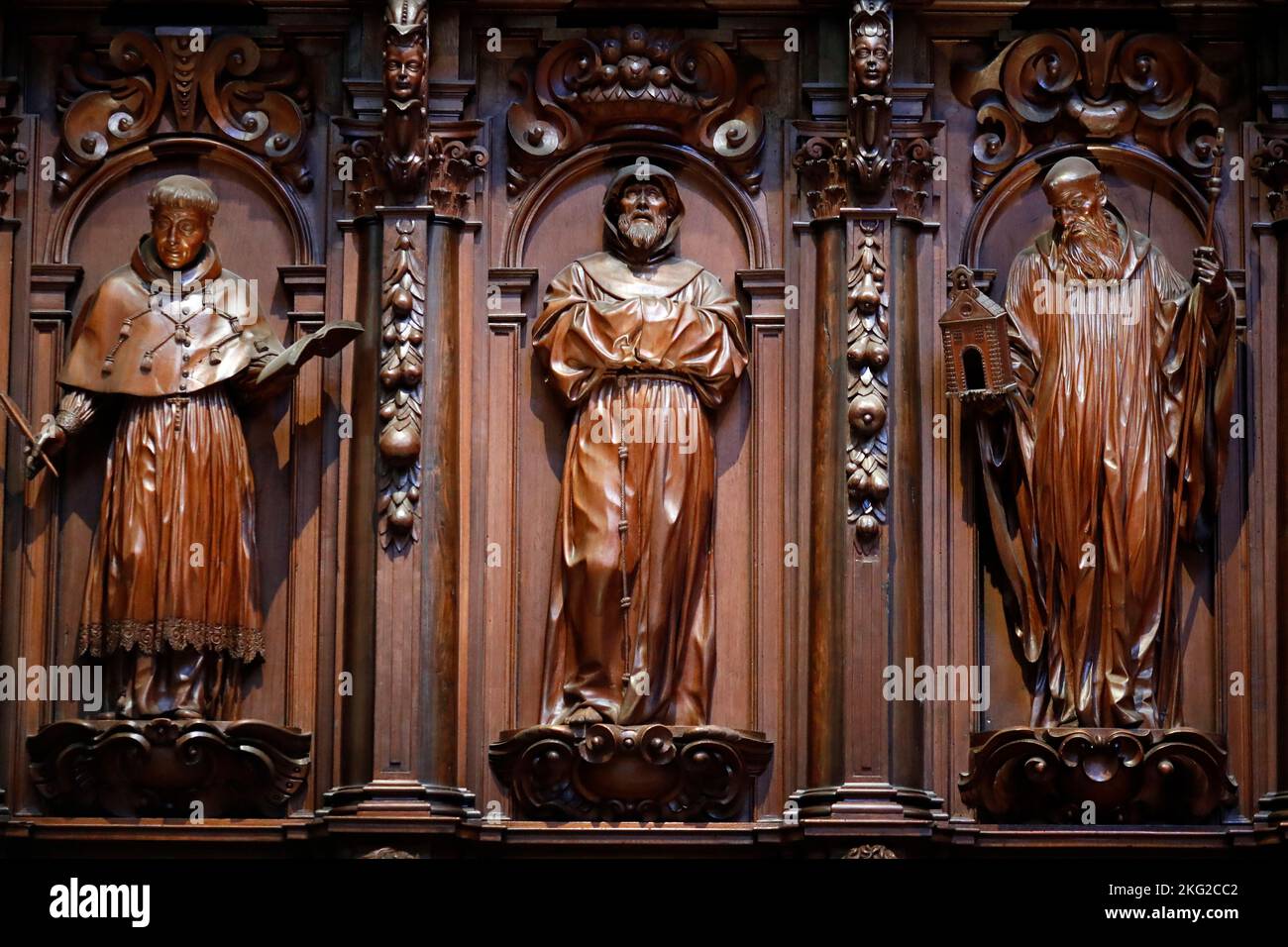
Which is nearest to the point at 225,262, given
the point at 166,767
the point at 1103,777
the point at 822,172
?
the point at 166,767

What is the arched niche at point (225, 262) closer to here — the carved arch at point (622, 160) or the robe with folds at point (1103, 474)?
the carved arch at point (622, 160)

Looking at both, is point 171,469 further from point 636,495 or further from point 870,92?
point 870,92

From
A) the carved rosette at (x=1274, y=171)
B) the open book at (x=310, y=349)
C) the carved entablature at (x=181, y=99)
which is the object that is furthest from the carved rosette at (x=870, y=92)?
the carved entablature at (x=181, y=99)

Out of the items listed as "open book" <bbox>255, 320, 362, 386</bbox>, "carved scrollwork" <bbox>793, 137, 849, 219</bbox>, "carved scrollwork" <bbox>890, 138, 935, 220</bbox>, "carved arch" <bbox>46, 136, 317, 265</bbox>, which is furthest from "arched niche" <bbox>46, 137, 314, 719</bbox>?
"carved scrollwork" <bbox>890, 138, 935, 220</bbox>

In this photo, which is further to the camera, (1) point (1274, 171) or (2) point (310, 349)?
(1) point (1274, 171)

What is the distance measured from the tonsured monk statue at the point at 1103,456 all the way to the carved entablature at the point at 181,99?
149 inches

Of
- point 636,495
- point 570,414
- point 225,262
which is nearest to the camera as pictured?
point 636,495

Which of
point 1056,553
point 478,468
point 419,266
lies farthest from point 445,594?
point 1056,553

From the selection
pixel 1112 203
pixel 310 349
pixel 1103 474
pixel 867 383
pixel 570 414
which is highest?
pixel 1112 203

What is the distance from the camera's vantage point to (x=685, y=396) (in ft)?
50.8

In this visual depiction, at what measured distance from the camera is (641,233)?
51.4 ft

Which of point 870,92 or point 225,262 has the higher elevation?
point 870,92

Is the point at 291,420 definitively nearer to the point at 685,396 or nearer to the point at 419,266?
the point at 419,266

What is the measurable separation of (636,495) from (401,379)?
4.22 feet
